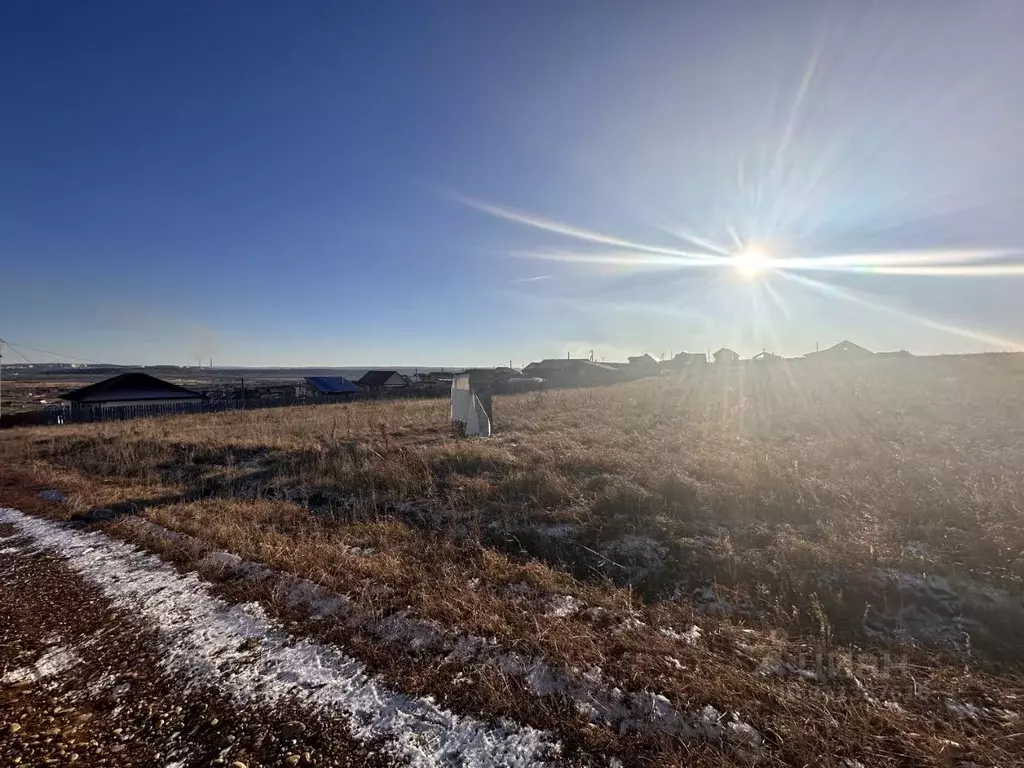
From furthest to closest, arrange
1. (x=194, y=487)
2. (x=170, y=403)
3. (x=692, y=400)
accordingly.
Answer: (x=170, y=403) → (x=692, y=400) → (x=194, y=487)

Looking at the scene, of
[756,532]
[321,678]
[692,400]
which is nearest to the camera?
[321,678]

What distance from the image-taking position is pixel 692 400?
814 inches

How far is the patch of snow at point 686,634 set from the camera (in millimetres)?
3424

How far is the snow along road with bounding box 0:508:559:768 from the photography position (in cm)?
241

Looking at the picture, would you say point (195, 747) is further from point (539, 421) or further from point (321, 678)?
point (539, 421)

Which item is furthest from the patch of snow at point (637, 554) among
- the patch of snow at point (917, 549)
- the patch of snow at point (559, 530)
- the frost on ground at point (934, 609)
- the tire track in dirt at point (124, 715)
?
the tire track in dirt at point (124, 715)

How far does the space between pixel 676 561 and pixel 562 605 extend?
158 cm

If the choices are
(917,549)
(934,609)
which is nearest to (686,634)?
(934,609)

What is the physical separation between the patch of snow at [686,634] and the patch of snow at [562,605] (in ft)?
2.43

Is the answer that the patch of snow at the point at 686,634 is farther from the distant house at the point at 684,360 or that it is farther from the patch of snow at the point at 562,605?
the distant house at the point at 684,360

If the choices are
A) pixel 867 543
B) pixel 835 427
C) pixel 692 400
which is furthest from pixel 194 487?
pixel 692 400

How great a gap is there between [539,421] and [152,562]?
1178 cm

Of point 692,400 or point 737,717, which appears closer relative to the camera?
point 737,717

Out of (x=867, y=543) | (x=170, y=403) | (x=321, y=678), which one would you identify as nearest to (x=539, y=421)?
(x=867, y=543)
